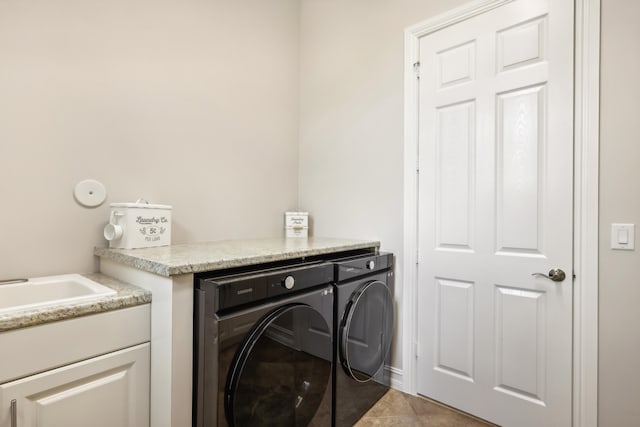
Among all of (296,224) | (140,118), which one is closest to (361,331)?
(296,224)

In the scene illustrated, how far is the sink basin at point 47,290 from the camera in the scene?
1.27 m

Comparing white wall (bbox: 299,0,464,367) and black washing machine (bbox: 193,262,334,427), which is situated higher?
white wall (bbox: 299,0,464,367)

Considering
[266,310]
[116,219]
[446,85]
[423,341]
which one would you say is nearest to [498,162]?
[446,85]

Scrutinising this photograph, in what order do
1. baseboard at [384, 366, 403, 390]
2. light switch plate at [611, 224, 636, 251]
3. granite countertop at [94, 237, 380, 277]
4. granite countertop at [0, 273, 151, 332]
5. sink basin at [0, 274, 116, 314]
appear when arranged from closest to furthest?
granite countertop at [0, 273, 151, 332], granite countertop at [94, 237, 380, 277], sink basin at [0, 274, 116, 314], light switch plate at [611, 224, 636, 251], baseboard at [384, 366, 403, 390]

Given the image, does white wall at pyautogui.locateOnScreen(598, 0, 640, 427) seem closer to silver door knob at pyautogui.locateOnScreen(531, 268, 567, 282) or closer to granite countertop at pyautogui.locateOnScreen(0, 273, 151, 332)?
silver door knob at pyautogui.locateOnScreen(531, 268, 567, 282)

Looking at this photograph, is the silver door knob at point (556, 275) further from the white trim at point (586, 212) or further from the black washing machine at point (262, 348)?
the black washing machine at point (262, 348)

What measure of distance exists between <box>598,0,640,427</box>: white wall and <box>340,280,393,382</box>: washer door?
3.34 feet

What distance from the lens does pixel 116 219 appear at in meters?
1.54

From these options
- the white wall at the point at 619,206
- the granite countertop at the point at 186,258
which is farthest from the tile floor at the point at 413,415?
the granite countertop at the point at 186,258

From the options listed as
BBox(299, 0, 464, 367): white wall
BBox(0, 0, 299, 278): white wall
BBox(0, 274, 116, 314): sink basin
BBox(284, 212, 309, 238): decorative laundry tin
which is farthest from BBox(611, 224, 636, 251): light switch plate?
BBox(0, 274, 116, 314): sink basin

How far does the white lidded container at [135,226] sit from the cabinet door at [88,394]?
0.54 metres

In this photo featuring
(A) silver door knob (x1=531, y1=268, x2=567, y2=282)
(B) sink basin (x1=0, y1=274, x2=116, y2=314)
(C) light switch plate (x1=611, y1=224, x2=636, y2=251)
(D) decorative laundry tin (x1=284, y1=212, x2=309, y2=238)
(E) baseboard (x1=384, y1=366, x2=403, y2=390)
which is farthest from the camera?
(D) decorative laundry tin (x1=284, y1=212, x2=309, y2=238)

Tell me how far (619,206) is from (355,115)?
157 cm

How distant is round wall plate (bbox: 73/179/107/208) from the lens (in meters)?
1.57
